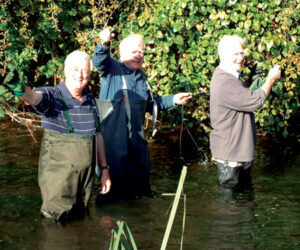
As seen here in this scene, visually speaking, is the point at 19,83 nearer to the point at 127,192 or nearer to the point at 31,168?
the point at 127,192

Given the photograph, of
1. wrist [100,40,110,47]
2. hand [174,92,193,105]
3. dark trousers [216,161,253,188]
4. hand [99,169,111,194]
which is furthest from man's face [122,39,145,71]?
dark trousers [216,161,253,188]

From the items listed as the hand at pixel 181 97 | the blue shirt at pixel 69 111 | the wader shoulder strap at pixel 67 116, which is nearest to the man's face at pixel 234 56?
the hand at pixel 181 97

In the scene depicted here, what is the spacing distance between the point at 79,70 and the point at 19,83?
81 centimetres

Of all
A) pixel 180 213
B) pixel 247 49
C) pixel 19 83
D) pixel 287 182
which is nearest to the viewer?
pixel 19 83

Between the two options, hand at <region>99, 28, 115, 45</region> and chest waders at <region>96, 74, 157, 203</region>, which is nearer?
hand at <region>99, 28, 115, 45</region>

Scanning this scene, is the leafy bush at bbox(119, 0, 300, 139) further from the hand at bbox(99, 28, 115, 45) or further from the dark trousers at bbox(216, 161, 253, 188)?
the hand at bbox(99, 28, 115, 45)

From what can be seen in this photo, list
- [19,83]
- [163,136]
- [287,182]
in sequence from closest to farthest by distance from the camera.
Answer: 1. [19,83]
2. [287,182]
3. [163,136]

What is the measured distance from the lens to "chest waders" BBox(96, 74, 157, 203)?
18.9ft

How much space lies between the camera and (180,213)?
226 inches

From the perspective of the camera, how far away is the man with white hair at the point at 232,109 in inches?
238

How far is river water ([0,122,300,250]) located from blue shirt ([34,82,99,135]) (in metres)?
0.90

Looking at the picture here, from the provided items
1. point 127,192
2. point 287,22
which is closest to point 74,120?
point 127,192

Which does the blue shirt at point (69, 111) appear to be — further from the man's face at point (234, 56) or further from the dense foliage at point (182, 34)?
the dense foliage at point (182, 34)

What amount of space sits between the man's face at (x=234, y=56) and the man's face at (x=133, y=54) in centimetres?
96
